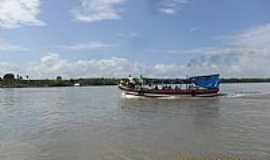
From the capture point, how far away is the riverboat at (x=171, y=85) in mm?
46281

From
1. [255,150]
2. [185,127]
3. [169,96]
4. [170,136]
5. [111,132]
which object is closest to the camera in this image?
[255,150]

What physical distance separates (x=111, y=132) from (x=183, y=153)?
19.5ft

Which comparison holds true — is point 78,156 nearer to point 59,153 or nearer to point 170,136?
point 59,153

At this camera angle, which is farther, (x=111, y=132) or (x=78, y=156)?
(x=111, y=132)

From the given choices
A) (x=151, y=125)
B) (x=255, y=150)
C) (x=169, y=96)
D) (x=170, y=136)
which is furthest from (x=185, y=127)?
(x=169, y=96)

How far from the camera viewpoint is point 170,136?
1562 centimetres

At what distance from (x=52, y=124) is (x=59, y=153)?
845 cm

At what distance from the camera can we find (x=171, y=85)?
167ft

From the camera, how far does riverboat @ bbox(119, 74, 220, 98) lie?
46281mm

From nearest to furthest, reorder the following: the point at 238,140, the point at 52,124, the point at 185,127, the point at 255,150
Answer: the point at 255,150 < the point at 238,140 < the point at 185,127 < the point at 52,124

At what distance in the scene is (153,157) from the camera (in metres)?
11.4

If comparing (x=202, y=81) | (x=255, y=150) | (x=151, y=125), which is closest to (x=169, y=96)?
(x=202, y=81)

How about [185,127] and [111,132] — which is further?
[185,127]

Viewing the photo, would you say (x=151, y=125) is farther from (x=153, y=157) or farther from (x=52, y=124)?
(x=153, y=157)
